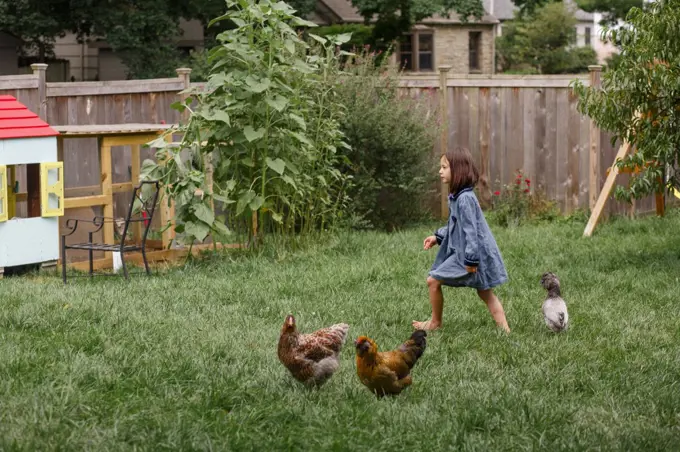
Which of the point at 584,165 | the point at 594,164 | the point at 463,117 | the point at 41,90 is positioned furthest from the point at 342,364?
the point at 463,117

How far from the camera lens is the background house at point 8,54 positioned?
98.6ft

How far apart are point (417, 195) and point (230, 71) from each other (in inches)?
157

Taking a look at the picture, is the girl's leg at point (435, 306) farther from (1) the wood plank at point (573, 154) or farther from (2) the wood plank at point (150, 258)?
(1) the wood plank at point (573, 154)

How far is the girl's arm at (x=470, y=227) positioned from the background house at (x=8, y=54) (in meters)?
24.8

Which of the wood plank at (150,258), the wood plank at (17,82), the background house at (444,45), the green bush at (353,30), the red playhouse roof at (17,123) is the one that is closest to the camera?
the red playhouse roof at (17,123)

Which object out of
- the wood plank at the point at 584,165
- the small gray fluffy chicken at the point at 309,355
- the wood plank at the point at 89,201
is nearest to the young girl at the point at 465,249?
the small gray fluffy chicken at the point at 309,355

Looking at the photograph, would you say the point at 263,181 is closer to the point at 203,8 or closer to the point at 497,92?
the point at 497,92

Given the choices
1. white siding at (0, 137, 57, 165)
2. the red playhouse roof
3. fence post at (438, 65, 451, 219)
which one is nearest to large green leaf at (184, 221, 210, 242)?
white siding at (0, 137, 57, 165)

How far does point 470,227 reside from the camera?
743 centimetres

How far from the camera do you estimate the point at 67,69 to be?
32000 mm

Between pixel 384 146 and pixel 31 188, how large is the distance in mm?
4625

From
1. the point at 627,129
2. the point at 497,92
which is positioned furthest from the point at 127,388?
the point at 497,92

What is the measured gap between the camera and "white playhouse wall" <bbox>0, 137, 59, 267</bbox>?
10102mm

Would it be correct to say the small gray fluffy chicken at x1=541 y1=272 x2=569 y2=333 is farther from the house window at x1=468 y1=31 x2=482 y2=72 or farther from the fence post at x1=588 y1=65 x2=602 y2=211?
the house window at x1=468 y1=31 x2=482 y2=72
